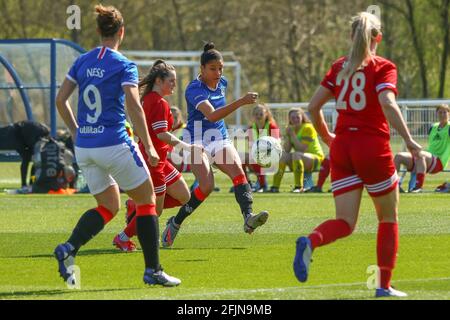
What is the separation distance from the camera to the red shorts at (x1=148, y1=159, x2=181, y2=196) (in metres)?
12.6

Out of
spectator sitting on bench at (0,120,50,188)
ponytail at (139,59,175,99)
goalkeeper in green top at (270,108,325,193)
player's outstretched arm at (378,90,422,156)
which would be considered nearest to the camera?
player's outstretched arm at (378,90,422,156)

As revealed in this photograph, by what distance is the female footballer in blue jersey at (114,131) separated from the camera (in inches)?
369

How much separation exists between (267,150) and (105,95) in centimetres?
1157

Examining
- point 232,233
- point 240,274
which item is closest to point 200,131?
point 232,233

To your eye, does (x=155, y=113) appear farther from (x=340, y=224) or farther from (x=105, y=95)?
(x=340, y=224)

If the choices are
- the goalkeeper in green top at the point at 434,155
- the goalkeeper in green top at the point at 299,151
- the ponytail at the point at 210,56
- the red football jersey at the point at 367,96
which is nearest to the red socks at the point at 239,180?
the ponytail at the point at 210,56

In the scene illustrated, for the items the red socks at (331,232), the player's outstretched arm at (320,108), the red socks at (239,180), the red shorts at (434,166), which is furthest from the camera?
the red shorts at (434,166)

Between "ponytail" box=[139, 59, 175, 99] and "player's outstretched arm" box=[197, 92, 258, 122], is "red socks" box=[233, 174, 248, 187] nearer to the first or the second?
"player's outstretched arm" box=[197, 92, 258, 122]

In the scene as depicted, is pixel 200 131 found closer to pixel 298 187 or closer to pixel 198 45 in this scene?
pixel 298 187

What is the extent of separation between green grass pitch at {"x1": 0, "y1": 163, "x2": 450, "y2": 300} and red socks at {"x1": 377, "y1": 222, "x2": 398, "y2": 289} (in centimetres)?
19

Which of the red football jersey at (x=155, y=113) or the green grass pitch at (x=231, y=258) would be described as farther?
the red football jersey at (x=155, y=113)

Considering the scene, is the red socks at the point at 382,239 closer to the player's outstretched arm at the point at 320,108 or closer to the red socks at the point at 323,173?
the player's outstretched arm at the point at 320,108

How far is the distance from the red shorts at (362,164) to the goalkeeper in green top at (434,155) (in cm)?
1404

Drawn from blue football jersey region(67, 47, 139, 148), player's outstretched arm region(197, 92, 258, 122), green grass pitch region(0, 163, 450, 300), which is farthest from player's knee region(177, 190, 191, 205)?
blue football jersey region(67, 47, 139, 148)
